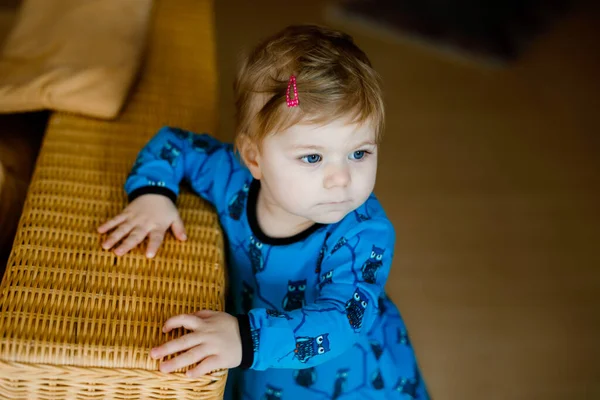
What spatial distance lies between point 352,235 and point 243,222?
0.61ft

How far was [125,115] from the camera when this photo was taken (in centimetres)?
111

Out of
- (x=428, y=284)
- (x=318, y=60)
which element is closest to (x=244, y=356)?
(x=318, y=60)

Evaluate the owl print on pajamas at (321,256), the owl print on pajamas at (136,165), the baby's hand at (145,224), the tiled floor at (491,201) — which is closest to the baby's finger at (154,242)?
the baby's hand at (145,224)

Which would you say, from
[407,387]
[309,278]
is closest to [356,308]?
[309,278]

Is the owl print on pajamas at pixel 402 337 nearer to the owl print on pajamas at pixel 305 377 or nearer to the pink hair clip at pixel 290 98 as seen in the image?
the owl print on pajamas at pixel 305 377

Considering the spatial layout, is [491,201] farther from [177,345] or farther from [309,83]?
[177,345]

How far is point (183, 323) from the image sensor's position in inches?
30.6

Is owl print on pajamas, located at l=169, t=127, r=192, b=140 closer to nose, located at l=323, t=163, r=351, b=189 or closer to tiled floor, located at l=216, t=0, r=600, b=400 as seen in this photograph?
nose, located at l=323, t=163, r=351, b=189

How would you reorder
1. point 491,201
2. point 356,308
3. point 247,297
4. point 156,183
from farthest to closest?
point 491,201 < point 247,297 < point 156,183 < point 356,308

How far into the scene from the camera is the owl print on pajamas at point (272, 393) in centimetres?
98

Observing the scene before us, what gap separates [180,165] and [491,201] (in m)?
1.09

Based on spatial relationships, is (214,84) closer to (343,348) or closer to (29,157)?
(29,157)

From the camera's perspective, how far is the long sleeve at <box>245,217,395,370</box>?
804mm

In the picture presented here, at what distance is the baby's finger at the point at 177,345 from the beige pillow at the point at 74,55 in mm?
476
